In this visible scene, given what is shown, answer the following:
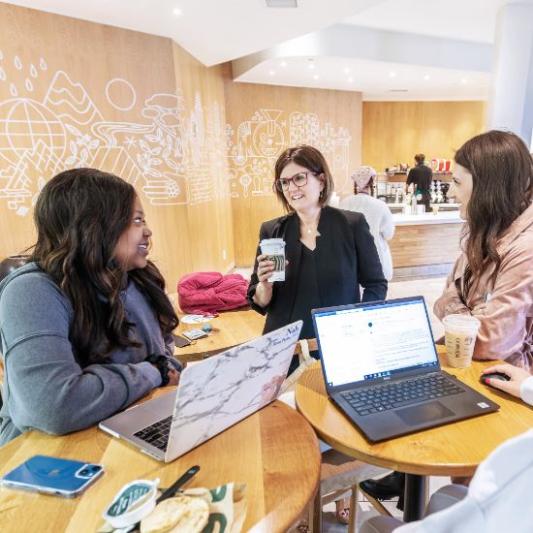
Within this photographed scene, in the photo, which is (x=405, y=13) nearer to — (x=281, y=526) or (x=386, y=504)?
(x=386, y=504)

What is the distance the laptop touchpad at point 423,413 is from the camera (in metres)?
0.94

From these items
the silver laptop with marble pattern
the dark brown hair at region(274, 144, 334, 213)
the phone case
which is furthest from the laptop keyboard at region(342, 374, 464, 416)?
the phone case

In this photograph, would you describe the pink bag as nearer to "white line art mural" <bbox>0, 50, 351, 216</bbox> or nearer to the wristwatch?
"white line art mural" <bbox>0, 50, 351, 216</bbox>

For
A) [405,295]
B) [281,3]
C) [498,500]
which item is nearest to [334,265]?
[498,500]

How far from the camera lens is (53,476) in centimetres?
78

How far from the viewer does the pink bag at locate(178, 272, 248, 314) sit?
9.29 feet

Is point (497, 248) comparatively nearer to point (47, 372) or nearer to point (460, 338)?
point (460, 338)

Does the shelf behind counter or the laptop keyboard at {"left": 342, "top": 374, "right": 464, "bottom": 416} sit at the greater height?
the laptop keyboard at {"left": 342, "top": 374, "right": 464, "bottom": 416}

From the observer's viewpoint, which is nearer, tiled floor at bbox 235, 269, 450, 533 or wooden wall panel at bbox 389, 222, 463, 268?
tiled floor at bbox 235, 269, 450, 533

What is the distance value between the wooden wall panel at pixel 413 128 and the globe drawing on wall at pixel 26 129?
678 cm

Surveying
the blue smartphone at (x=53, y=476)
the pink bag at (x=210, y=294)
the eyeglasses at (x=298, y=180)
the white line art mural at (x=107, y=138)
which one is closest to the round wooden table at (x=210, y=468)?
the blue smartphone at (x=53, y=476)

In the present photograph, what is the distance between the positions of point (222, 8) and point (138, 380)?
2.92 m

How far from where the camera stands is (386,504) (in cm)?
183

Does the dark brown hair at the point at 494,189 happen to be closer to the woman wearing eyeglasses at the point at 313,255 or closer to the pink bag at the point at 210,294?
the woman wearing eyeglasses at the point at 313,255
